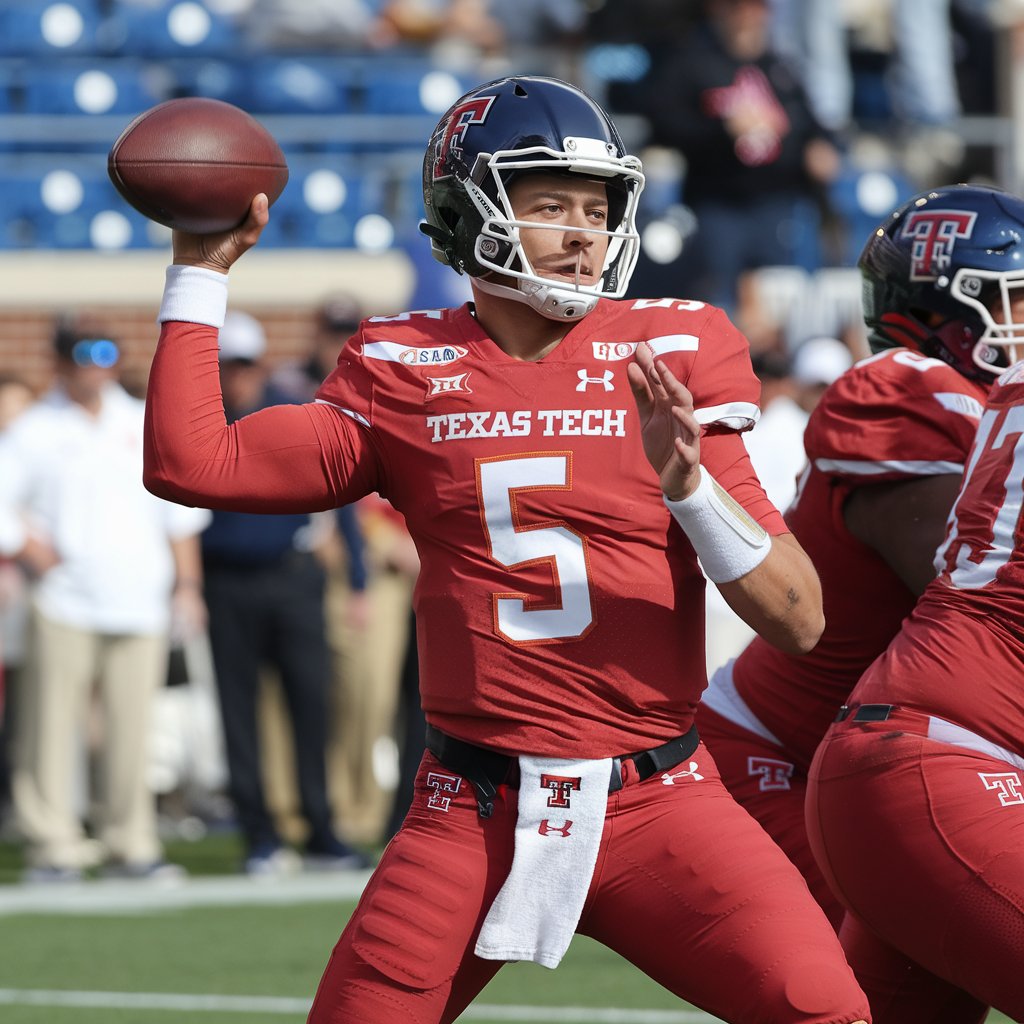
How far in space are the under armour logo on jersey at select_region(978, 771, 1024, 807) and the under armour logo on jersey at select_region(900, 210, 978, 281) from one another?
3.41 ft

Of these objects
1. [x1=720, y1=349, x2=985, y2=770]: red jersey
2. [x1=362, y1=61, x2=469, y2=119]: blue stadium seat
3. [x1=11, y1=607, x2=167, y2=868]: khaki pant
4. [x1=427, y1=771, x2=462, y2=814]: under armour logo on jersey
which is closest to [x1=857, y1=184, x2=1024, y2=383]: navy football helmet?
[x1=720, y1=349, x2=985, y2=770]: red jersey

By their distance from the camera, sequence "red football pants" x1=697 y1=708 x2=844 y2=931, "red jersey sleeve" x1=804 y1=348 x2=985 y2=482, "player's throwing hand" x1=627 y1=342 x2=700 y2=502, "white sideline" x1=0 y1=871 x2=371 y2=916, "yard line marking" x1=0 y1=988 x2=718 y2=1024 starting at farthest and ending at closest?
"white sideline" x1=0 y1=871 x2=371 y2=916
"yard line marking" x1=0 y1=988 x2=718 y2=1024
"red football pants" x1=697 y1=708 x2=844 y2=931
"red jersey sleeve" x1=804 y1=348 x2=985 y2=482
"player's throwing hand" x1=627 y1=342 x2=700 y2=502

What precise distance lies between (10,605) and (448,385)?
593cm

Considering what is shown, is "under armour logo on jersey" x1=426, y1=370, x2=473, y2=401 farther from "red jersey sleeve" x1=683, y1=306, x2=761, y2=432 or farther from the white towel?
the white towel

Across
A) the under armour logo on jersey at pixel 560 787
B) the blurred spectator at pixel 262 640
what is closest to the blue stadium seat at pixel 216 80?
the blurred spectator at pixel 262 640

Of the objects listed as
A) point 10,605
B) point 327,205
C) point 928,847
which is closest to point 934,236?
point 928,847

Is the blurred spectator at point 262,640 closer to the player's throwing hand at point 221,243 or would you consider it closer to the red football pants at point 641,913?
the player's throwing hand at point 221,243

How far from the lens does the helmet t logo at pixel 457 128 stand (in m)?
3.39

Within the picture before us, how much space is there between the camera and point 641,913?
3.13 meters

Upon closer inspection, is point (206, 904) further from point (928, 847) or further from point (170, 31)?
point (170, 31)

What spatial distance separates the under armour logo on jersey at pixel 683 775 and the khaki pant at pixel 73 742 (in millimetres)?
5421

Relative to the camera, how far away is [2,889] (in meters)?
8.20

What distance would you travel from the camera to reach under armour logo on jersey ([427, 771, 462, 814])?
322cm

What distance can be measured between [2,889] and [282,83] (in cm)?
671
